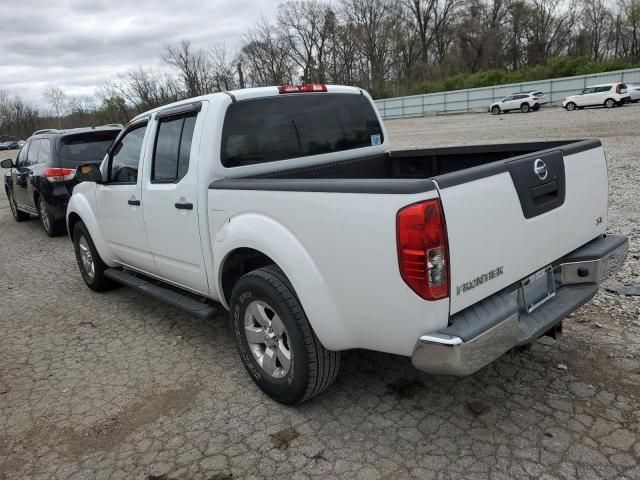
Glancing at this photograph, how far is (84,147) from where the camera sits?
353 inches

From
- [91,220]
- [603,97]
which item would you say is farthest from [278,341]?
[603,97]

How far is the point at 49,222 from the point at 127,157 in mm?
5395

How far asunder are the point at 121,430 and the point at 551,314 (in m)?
2.66

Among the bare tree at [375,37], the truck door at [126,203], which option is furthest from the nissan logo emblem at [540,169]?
the bare tree at [375,37]

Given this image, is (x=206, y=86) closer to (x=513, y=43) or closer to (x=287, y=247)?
(x=513, y=43)

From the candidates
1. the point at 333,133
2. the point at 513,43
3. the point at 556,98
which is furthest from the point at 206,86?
the point at 333,133

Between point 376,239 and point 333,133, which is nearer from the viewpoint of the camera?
point 376,239

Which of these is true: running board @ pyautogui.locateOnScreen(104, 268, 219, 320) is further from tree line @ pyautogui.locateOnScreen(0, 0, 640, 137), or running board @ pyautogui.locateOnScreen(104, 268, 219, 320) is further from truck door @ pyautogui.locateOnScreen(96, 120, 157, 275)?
tree line @ pyautogui.locateOnScreen(0, 0, 640, 137)

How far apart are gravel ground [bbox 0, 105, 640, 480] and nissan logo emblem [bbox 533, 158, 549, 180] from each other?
4.42ft

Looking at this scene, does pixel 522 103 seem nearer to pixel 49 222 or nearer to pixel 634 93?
pixel 634 93

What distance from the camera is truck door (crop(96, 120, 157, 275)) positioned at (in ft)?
14.7

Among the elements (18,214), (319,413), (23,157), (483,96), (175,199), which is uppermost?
(483,96)

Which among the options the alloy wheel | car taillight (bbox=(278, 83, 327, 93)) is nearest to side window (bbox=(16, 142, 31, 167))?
car taillight (bbox=(278, 83, 327, 93))

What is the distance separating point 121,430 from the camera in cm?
322
